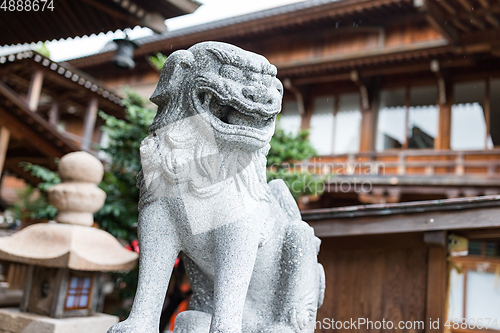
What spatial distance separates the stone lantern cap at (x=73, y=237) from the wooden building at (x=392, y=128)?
170cm

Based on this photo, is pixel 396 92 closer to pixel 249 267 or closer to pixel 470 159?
pixel 470 159

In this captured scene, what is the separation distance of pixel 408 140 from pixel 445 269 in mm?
6298

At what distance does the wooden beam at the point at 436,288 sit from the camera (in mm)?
3111

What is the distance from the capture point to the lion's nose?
164 cm

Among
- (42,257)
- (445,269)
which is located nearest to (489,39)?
(445,269)

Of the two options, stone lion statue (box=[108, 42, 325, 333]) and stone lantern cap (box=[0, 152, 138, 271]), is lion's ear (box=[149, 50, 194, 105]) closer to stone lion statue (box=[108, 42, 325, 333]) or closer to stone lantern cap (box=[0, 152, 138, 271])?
stone lion statue (box=[108, 42, 325, 333])

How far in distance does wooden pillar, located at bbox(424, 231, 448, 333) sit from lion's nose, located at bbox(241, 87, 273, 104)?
2.07m

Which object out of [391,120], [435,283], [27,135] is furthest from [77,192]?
[391,120]

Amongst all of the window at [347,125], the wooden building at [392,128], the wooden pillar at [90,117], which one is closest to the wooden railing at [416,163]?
the wooden building at [392,128]

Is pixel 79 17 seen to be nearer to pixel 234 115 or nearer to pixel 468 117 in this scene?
pixel 234 115

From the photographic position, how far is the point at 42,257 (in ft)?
8.31

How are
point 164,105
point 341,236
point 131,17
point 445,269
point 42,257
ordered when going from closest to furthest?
point 164,105
point 42,257
point 131,17
point 445,269
point 341,236

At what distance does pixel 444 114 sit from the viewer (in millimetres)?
8594

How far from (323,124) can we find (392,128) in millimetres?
1648
